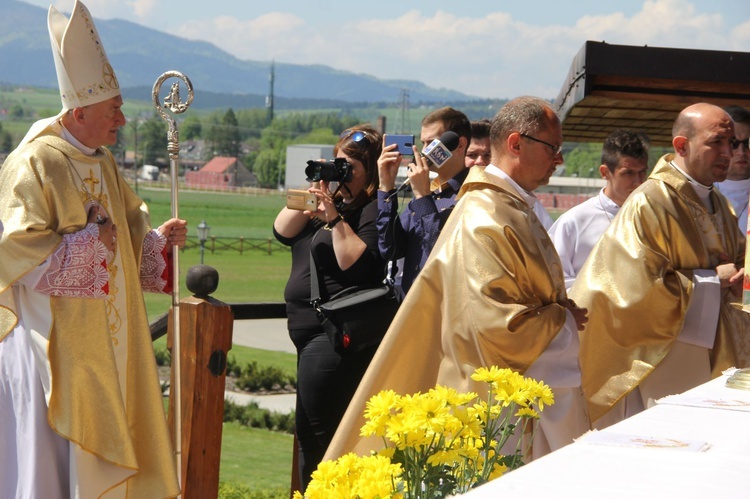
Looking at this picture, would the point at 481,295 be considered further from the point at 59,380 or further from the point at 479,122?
the point at 479,122

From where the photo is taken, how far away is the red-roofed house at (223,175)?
143 metres

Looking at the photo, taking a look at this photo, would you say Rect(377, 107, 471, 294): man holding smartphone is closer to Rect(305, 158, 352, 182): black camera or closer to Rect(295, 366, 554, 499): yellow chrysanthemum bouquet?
Rect(305, 158, 352, 182): black camera

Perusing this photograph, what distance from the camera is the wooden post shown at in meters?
4.63

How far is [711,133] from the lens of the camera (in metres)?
4.87

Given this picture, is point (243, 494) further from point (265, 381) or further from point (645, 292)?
point (265, 381)

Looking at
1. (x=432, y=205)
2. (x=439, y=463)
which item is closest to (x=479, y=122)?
(x=432, y=205)

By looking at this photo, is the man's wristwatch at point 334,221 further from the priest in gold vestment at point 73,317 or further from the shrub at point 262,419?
the shrub at point 262,419

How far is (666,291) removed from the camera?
477 centimetres

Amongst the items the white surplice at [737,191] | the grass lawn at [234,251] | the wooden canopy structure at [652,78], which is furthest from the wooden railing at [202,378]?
the grass lawn at [234,251]

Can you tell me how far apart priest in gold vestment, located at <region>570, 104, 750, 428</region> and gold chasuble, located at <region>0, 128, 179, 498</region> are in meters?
1.94

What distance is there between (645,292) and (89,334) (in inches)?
94.5

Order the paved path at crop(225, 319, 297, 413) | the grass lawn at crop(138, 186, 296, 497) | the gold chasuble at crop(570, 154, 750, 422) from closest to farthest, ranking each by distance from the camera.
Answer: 1. the gold chasuble at crop(570, 154, 750, 422)
2. the grass lawn at crop(138, 186, 296, 497)
3. the paved path at crop(225, 319, 297, 413)

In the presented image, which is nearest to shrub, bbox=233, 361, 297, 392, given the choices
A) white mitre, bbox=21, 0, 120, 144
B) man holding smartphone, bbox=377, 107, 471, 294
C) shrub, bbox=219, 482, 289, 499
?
shrub, bbox=219, 482, 289, 499

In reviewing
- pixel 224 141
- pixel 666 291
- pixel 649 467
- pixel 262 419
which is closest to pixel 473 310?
pixel 666 291
